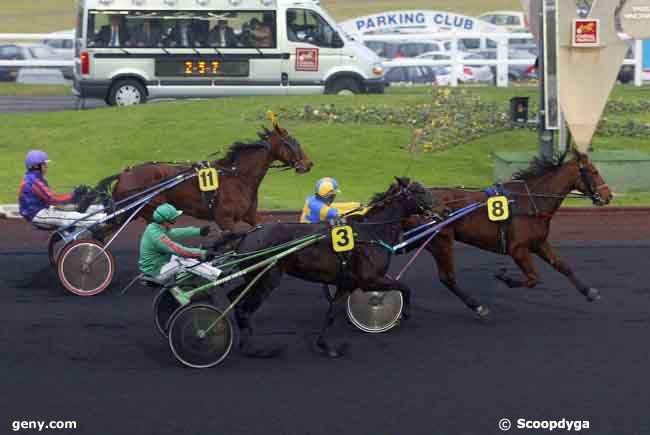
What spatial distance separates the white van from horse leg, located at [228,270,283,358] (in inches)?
638

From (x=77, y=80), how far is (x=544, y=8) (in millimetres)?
12742

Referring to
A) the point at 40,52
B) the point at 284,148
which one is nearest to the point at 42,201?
the point at 284,148

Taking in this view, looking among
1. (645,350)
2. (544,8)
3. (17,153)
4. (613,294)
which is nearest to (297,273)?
(645,350)

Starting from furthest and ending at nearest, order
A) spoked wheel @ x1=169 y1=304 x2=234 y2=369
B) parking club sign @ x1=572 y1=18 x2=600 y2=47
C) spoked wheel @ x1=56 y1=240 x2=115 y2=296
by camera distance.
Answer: parking club sign @ x1=572 y1=18 x2=600 y2=47 < spoked wheel @ x1=56 y1=240 x2=115 y2=296 < spoked wheel @ x1=169 y1=304 x2=234 y2=369

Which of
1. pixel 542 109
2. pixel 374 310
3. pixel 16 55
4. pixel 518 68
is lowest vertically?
pixel 374 310

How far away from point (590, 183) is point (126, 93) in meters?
16.2

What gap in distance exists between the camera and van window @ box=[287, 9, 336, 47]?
24844 millimetres

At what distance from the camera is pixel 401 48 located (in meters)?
37.8

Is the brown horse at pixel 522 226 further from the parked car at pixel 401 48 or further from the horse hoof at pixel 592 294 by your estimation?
the parked car at pixel 401 48

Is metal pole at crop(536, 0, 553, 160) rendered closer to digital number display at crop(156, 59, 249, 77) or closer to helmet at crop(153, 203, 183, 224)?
helmet at crop(153, 203, 183, 224)

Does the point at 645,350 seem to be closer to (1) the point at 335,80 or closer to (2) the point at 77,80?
(1) the point at 335,80

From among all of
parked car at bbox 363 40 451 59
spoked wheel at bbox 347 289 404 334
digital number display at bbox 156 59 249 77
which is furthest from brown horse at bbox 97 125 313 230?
parked car at bbox 363 40 451 59

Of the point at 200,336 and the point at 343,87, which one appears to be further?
the point at 343,87

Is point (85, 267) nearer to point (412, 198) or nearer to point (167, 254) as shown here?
point (167, 254)
